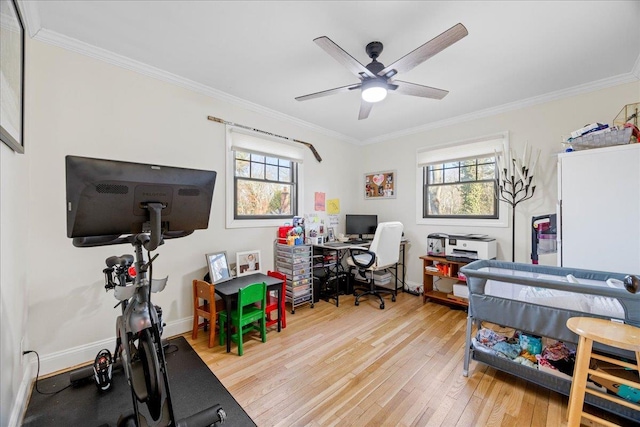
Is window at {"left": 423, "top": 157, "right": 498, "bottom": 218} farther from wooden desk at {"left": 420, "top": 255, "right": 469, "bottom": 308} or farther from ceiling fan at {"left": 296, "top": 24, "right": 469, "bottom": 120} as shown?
ceiling fan at {"left": 296, "top": 24, "right": 469, "bottom": 120}

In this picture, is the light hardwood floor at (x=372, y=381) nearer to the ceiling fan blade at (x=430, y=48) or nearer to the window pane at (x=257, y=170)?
the window pane at (x=257, y=170)

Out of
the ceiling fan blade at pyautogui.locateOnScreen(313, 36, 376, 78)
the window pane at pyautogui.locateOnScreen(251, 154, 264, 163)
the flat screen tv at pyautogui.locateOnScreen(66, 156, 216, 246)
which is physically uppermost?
the ceiling fan blade at pyautogui.locateOnScreen(313, 36, 376, 78)

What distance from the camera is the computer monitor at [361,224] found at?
4.17 meters

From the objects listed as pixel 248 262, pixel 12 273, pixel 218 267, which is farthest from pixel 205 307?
pixel 12 273

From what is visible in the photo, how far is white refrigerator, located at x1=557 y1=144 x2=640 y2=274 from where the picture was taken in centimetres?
190

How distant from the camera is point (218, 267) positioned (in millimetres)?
2623

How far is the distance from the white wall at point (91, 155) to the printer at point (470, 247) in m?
2.78

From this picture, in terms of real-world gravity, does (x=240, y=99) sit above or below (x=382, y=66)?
above

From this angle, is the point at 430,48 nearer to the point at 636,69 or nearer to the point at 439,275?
the point at 636,69

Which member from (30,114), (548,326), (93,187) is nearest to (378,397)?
(548,326)

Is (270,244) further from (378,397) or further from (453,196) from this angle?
(453,196)

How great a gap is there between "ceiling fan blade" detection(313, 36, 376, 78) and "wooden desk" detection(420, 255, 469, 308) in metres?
2.39

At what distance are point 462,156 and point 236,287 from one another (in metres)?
3.20

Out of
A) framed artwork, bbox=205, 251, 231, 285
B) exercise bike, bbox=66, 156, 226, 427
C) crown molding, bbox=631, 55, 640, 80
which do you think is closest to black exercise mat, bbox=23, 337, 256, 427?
exercise bike, bbox=66, 156, 226, 427
